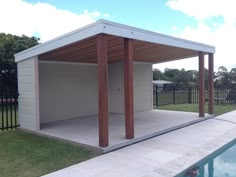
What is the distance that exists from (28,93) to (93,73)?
334cm

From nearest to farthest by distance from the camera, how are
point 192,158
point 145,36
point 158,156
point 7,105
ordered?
point 192,158 < point 158,156 < point 145,36 < point 7,105

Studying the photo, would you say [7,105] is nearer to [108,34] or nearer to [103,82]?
[103,82]

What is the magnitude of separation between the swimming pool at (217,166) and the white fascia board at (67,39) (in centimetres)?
307

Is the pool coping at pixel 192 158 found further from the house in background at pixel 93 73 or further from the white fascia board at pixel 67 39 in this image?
the white fascia board at pixel 67 39

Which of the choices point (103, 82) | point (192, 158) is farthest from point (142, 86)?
point (192, 158)

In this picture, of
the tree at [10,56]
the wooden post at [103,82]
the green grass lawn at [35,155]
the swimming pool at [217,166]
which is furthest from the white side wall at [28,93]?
the tree at [10,56]

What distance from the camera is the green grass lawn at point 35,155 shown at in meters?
4.00

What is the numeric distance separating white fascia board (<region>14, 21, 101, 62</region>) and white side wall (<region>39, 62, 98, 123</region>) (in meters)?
1.42

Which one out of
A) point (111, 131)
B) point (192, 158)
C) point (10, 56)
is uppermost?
point (10, 56)

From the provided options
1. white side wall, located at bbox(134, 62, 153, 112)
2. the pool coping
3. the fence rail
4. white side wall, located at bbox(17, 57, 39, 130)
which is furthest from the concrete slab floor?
white side wall, located at bbox(134, 62, 153, 112)

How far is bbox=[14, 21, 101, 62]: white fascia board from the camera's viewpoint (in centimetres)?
487

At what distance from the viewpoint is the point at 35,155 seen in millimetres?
4715

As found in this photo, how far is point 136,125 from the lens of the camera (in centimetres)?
724

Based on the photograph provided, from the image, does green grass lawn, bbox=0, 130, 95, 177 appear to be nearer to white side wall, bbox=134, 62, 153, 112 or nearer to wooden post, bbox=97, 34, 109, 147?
wooden post, bbox=97, 34, 109, 147
